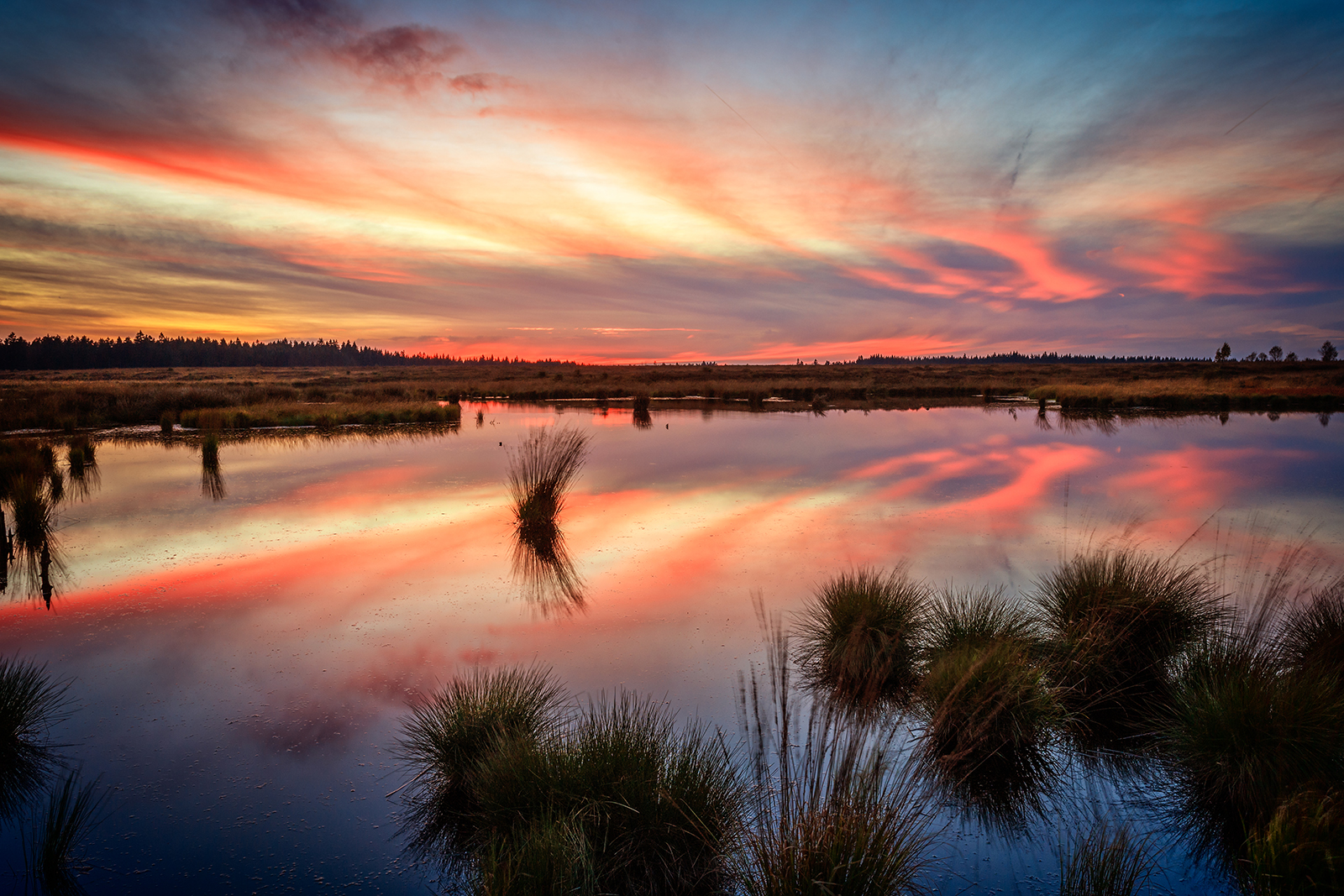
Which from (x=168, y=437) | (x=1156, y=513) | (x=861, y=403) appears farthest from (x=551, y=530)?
(x=861, y=403)

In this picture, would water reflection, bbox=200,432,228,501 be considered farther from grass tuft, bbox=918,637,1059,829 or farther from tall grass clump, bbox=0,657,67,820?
grass tuft, bbox=918,637,1059,829

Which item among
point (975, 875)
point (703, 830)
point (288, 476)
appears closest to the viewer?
point (703, 830)

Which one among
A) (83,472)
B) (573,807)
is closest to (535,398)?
(83,472)

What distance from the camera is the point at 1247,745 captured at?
135 inches

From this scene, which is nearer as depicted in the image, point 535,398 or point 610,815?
point 610,815

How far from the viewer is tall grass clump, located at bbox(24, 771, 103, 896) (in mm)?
2992

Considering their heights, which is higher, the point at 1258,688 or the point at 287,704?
the point at 1258,688

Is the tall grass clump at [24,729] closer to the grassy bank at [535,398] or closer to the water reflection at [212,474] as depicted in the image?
the water reflection at [212,474]

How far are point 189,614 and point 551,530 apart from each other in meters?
4.17

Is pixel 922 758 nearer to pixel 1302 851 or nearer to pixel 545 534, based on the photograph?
pixel 1302 851

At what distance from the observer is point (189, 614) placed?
625 cm

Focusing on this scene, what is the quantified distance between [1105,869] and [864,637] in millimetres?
2279

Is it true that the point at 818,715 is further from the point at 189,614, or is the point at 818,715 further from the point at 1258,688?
the point at 189,614

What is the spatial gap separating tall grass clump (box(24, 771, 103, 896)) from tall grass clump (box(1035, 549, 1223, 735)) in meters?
5.20
